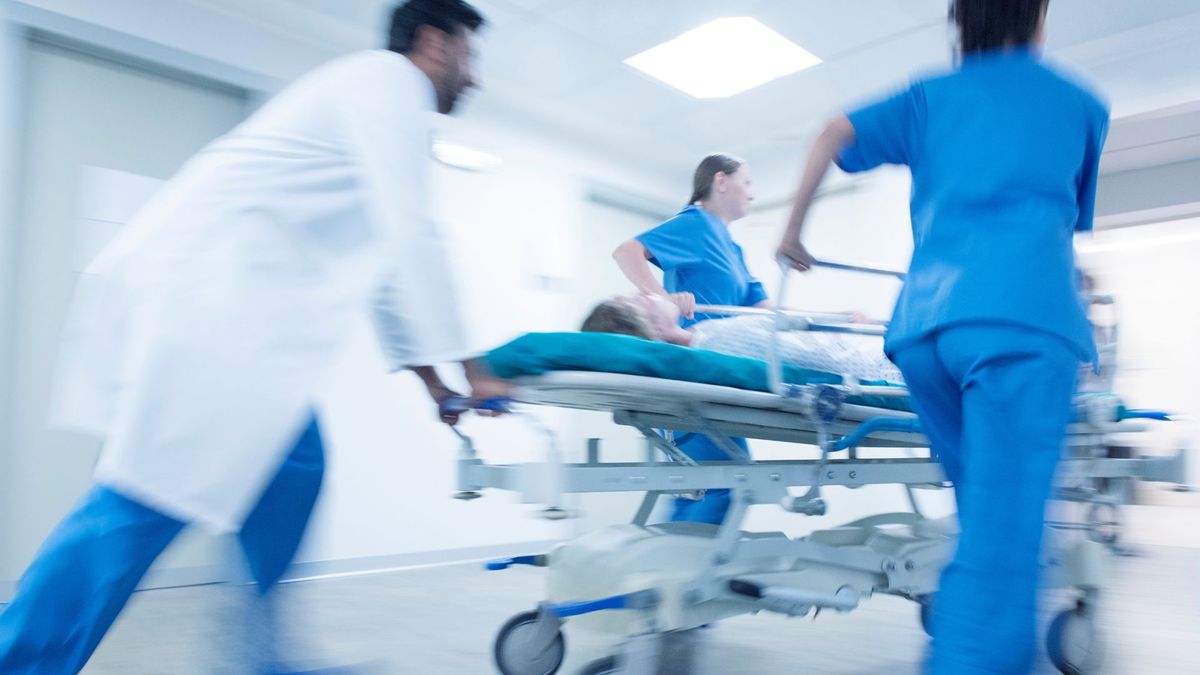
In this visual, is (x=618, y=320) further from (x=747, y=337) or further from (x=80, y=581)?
(x=80, y=581)

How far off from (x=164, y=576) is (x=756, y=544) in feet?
8.26

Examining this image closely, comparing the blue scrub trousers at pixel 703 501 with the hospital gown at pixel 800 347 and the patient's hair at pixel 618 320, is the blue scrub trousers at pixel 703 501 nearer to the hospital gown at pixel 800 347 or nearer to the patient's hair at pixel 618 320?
the hospital gown at pixel 800 347

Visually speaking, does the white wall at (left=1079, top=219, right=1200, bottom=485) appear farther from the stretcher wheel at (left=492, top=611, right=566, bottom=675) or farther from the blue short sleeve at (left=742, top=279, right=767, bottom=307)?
the stretcher wheel at (left=492, top=611, right=566, bottom=675)

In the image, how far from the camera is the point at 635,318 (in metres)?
1.88

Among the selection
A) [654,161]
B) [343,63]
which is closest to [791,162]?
[654,161]

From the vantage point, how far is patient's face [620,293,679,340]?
6.51 feet

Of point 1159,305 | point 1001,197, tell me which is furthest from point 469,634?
point 1159,305

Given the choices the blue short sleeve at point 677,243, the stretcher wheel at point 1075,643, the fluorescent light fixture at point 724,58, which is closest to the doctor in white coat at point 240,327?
the blue short sleeve at point 677,243

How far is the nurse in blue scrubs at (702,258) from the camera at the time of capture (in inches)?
96.0

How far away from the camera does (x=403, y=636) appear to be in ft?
7.73

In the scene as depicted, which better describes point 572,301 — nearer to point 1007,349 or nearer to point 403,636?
point 403,636

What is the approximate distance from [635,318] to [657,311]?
0.52 ft

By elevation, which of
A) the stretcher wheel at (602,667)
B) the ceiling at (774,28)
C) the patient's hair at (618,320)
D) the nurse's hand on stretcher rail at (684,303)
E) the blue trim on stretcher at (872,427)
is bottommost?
the stretcher wheel at (602,667)

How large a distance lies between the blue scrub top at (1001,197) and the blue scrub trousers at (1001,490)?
4 centimetres
